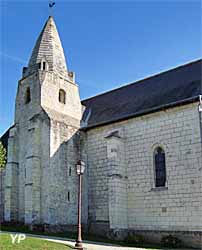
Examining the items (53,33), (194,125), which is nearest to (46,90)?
(53,33)

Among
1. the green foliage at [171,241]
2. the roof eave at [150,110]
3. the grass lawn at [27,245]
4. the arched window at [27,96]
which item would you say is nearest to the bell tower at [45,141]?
the arched window at [27,96]

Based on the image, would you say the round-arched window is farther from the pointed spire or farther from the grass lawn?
the grass lawn

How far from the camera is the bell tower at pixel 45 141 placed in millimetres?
20531

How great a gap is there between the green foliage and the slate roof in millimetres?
6672

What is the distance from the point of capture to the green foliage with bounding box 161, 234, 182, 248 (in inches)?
665

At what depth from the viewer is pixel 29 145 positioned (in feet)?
70.9

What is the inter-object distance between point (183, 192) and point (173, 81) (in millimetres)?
7500

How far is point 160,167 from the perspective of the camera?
18.9 m

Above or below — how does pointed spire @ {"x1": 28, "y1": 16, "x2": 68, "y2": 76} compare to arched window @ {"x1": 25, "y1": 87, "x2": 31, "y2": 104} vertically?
above

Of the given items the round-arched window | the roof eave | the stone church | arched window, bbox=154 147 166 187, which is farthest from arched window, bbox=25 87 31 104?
arched window, bbox=154 147 166 187

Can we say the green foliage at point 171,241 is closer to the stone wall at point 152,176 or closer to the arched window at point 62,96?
the stone wall at point 152,176

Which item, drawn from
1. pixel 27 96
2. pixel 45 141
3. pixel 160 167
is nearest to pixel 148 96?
pixel 160 167

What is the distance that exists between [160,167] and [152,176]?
0.65 meters

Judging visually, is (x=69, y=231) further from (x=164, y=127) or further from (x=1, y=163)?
(x=164, y=127)
